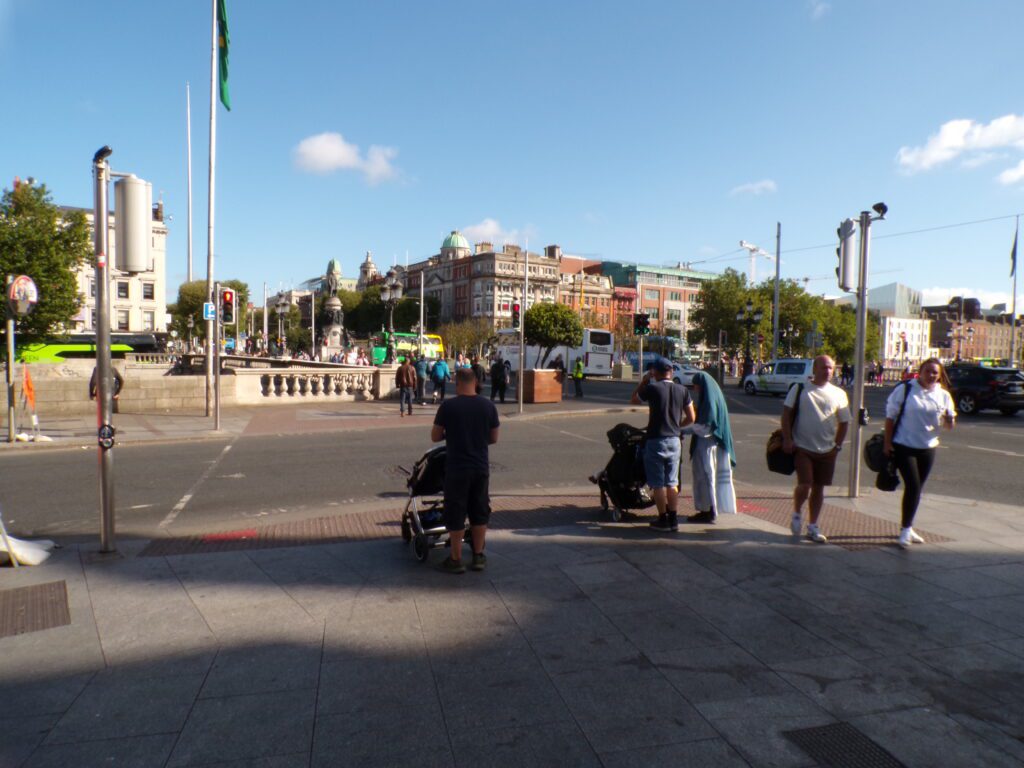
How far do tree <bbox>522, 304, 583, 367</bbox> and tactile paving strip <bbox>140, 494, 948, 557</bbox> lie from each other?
4594 centimetres

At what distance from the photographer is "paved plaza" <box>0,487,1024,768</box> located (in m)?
3.32

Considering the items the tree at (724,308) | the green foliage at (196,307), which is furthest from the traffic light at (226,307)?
the tree at (724,308)

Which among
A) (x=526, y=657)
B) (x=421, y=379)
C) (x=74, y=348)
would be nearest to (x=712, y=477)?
(x=526, y=657)

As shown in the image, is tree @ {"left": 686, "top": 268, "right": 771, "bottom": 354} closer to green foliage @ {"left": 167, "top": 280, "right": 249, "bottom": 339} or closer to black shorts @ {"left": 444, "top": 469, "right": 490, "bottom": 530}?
green foliage @ {"left": 167, "top": 280, "right": 249, "bottom": 339}

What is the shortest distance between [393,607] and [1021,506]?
26.6ft

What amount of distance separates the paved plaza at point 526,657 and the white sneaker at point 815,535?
14 cm

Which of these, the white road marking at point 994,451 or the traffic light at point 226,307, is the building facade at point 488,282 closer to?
the traffic light at point 226,307

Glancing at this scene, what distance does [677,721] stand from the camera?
3.51 m

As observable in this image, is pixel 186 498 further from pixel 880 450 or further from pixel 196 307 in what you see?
pixel 196 307

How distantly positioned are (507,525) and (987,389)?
73.2ft

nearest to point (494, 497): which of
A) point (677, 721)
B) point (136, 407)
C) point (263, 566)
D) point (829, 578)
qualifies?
point (263, 566)

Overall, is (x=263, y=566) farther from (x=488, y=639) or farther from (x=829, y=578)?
(x=829, y=578)

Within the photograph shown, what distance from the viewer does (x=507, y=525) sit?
7.50m

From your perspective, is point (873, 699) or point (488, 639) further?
point (488, 639)
